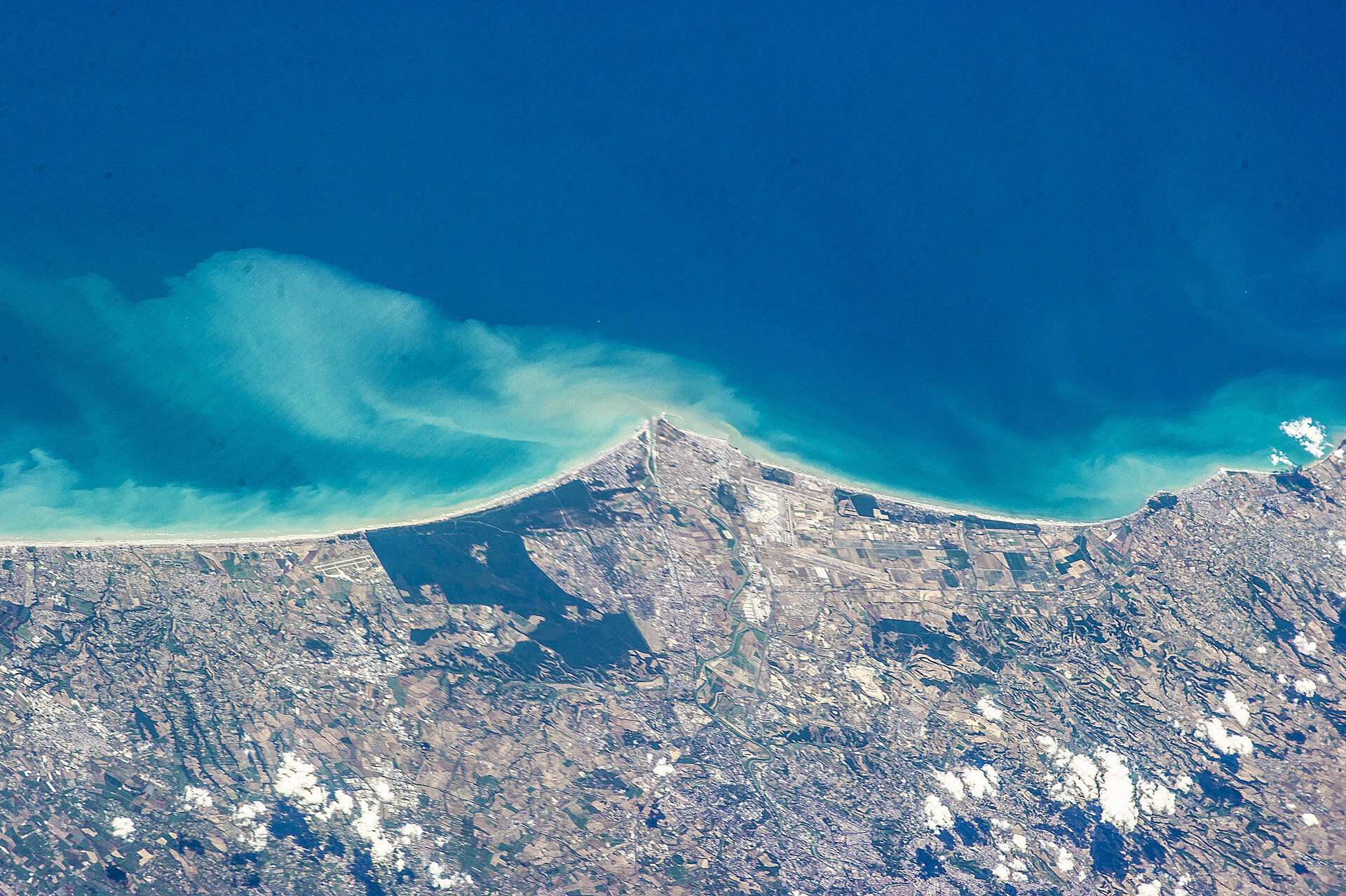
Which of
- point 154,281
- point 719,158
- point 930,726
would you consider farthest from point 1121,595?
point 154,281

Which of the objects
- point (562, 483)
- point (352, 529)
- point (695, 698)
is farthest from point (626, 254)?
point (695, 698)

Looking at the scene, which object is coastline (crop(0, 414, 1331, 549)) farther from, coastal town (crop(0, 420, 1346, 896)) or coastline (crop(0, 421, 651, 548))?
coastal town (crop(0, 420, 1346, 896))

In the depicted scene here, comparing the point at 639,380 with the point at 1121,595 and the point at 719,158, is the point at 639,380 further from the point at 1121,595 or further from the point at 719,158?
the point at 1121,595

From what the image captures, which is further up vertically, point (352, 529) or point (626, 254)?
point (626, 254)

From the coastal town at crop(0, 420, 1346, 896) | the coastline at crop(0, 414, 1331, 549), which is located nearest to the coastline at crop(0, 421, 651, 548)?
the coastline at crop(0, 414, 1331, 549)

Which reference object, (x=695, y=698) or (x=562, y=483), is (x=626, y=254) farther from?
(x=695, y=698)
